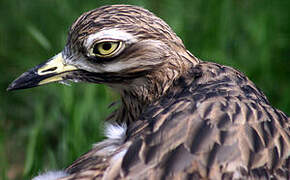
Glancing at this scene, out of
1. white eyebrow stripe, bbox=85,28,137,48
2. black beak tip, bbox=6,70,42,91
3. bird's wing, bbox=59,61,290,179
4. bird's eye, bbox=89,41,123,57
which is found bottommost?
bird's wing, bbox=59,61,290,179

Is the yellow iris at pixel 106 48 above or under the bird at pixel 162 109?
above

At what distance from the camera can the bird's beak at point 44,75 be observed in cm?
318

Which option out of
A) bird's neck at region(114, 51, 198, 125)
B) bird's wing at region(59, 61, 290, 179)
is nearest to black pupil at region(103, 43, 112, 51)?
bird's neck at region(114, 51, 198, 125)

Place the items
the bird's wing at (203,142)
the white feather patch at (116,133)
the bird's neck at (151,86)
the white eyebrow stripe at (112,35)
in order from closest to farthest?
the bird's wing at (203,142) < the white feather patch at (116,133) < the white eyebrow stripe at (112,35) < the bird's neck at (151,86)

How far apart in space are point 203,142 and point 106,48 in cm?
75

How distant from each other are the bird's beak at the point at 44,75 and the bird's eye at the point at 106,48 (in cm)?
21

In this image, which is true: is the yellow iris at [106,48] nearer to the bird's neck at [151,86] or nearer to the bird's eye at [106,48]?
the bird's eye at [106,48]

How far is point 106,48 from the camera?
299cm

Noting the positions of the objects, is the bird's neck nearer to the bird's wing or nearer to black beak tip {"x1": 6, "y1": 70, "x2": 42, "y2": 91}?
the bird's wing

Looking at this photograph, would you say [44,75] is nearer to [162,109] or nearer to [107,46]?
[107,46]

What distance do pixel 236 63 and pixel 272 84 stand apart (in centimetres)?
33

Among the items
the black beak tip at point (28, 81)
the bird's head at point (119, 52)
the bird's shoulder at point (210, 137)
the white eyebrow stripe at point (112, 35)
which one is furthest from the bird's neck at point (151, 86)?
the black beak tip at point (28, 81)

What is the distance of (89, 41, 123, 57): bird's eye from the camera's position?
9.76ft

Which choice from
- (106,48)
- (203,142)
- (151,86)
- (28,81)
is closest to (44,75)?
(28,81)
